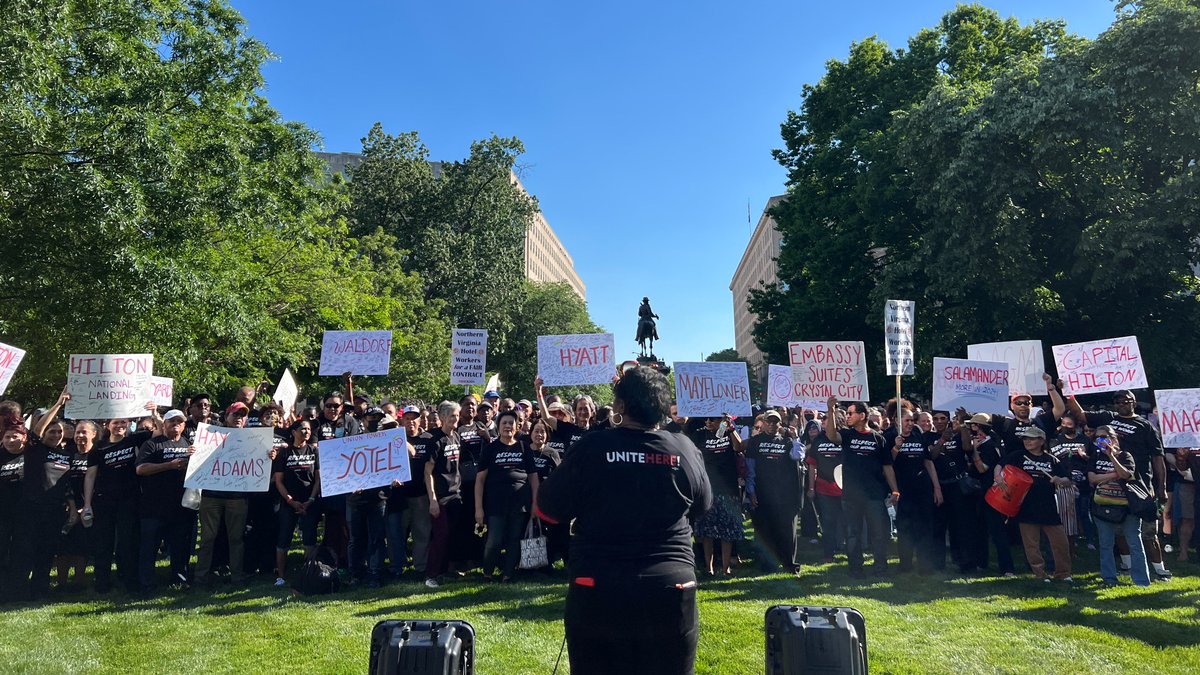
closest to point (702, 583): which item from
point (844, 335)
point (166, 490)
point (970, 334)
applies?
point (166, 490)

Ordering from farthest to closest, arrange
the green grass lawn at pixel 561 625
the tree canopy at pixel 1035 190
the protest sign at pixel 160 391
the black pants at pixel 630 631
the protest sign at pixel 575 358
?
the tree canopy at pixel 1035 190 → the protest sign at pixel 575 358 → the protest sign at pixel 160 391 → the green grass lawn at pixel 561 625 → the black pants at pixel 630 631

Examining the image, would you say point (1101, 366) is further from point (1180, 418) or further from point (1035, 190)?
point (1035, 190)

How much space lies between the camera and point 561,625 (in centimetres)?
700

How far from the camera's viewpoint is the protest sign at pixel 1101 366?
1047cm

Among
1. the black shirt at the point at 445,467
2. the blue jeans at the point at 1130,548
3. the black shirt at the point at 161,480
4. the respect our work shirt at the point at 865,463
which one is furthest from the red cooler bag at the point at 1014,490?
the black shirt at the point at 161,480

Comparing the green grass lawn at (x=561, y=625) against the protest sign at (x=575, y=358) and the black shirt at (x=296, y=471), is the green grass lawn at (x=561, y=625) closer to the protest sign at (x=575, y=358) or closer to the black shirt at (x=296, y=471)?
the black shirt at (x=296, y=471)

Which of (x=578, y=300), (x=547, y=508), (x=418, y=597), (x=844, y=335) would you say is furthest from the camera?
(x=578, y=300)

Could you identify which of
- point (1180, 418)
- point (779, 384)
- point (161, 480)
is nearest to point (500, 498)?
point (161, 480)

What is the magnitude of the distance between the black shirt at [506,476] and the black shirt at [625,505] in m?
5.46

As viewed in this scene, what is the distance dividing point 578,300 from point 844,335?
43416 mm

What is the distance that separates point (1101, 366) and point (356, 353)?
10671 millimetres

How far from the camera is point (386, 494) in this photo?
29.5 feet

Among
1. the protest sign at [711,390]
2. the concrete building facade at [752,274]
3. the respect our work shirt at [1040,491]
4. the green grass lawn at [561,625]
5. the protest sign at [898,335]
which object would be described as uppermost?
the concrete building facade at [752,274]

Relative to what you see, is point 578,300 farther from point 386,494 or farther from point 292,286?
point 386,494
